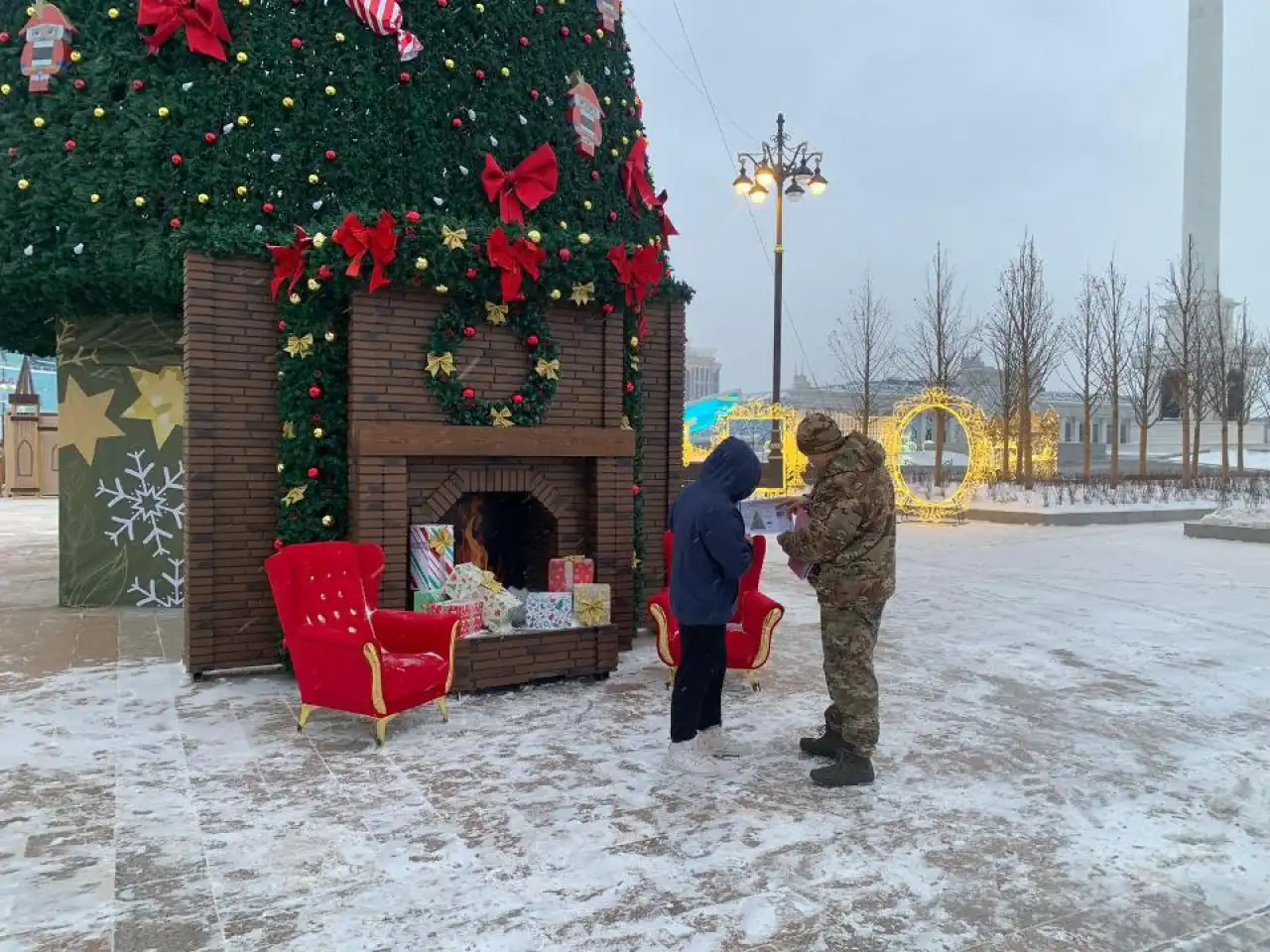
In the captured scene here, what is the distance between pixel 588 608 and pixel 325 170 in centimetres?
374

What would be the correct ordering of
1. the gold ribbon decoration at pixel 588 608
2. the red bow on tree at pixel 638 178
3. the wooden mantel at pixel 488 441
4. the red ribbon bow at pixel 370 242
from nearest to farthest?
the red ribbon bow at pixel 370 242
the wooden mantel at pixel 488 441
the gold ribbon decoration at pixel 588 608
the red bow on tree at pixel 638 178

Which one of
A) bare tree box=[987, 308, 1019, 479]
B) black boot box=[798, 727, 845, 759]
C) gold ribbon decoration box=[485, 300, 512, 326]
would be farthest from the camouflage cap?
bare tree box=[987, 308, 1019, 479]

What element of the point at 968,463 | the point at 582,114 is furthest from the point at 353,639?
the point at 968,463

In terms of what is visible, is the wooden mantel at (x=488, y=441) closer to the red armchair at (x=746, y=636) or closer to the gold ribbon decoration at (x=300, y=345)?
the gold ribbon decoration at (x=300, y=345)

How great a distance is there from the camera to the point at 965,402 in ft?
62.4

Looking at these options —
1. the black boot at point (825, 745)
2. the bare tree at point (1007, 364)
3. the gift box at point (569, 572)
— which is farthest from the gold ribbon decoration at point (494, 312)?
the bare tree at point (1007, 364)

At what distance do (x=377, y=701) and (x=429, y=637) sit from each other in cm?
73

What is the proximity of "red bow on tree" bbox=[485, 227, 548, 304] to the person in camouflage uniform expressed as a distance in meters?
2.78

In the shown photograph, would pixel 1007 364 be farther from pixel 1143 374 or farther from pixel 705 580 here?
pixel 705 580

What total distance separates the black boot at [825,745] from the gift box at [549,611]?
211 centimetres

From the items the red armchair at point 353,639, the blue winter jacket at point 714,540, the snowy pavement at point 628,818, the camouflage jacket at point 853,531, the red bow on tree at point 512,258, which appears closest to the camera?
the snowy pavement at point 628,818

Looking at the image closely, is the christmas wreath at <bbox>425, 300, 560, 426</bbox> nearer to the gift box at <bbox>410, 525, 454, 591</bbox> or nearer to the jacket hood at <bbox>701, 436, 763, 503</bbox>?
the gift box at <bbox>410, 525, 454, 591</bbox>

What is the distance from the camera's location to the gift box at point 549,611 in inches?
254

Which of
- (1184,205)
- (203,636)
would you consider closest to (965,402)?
(203,636)
